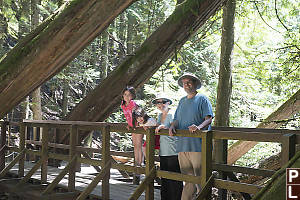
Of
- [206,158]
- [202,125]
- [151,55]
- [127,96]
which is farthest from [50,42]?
[206,158]

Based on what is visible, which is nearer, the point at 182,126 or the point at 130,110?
the point at 182,126

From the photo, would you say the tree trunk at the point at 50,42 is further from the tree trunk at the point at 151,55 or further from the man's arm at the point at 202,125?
the man's arm at the point at 202,125

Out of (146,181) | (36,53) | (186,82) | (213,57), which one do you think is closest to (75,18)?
(36,53)

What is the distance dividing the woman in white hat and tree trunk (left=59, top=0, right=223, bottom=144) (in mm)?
3694

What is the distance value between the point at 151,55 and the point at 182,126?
170 inches

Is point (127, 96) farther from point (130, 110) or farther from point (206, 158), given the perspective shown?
point (206, 158)

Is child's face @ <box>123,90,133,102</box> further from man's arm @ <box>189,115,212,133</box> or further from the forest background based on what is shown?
the forest background

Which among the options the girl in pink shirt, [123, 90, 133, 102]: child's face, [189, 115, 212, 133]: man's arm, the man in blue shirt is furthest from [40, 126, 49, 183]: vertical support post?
[189, 115, 212, 133]: man's arm

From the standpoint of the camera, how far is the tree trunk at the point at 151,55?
862cm

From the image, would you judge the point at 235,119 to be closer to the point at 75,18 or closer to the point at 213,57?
the point at 213,57

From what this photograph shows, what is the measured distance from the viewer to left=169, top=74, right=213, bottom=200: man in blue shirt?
4.74m

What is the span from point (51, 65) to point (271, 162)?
14.7ft

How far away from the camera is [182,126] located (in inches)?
196

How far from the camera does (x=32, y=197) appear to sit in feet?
22.5
